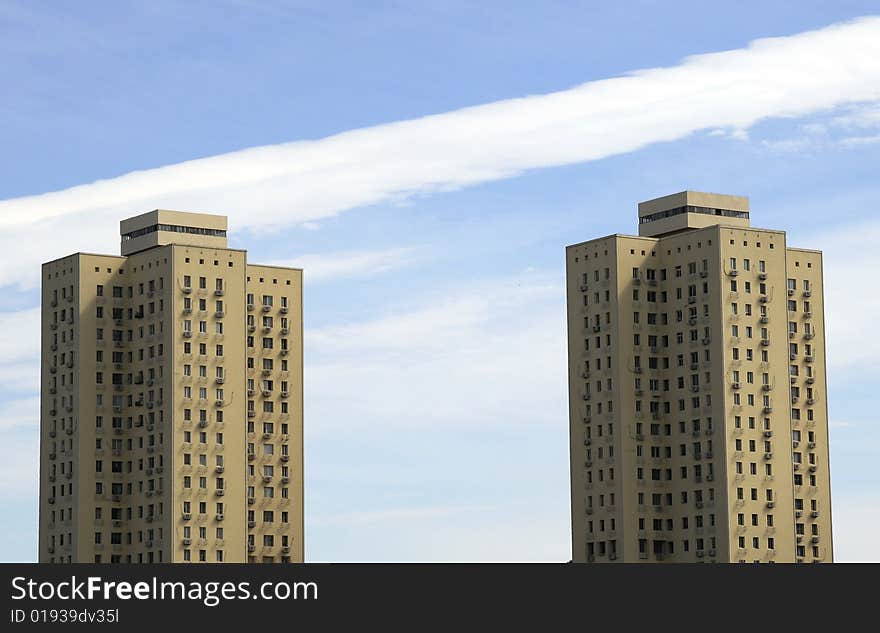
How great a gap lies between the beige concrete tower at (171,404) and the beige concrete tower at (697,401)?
2613 centimetres

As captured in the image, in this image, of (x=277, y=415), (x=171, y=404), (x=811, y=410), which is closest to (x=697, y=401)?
(x=811, y=410)

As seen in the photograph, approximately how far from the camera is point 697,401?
16825cm

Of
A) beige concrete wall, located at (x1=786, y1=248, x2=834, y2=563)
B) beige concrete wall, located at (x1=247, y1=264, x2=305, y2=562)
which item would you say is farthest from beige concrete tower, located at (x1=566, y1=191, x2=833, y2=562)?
beige concrete wall, located at (x1=247, y1=264, x2=305, y2=562)

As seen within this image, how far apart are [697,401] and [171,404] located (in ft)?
146

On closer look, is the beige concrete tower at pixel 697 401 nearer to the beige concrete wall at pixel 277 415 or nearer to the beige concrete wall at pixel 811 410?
the beige concrete wall at pixel 811 410

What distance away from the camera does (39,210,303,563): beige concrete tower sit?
16850 centimetres

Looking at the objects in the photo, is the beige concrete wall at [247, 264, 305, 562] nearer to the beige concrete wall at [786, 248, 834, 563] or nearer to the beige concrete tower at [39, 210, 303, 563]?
the beige concrete tower at [39, 210, 303, 563]

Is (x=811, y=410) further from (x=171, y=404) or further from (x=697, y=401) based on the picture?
(x=171, y=404)

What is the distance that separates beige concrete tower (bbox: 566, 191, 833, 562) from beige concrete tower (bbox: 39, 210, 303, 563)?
26130 mm
